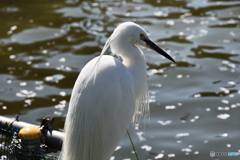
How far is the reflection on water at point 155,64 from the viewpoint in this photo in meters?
4.33

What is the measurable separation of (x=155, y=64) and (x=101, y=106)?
120 inches

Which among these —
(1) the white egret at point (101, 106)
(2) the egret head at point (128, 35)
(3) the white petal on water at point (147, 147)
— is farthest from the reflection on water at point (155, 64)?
(2) the egret head at point (128, 35)

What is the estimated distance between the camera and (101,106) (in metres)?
2.75

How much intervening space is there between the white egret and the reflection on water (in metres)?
1.15

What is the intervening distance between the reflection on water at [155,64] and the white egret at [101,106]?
115 centimetres

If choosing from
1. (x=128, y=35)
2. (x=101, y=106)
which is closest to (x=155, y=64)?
(x=128, y=35)

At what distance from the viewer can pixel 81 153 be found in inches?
112

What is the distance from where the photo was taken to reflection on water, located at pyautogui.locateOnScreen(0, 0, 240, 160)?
4328mm

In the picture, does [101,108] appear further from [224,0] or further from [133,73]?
[224,0]

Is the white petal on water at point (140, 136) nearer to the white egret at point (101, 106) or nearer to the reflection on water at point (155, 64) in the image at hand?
the reflection on water at point (155, 64)

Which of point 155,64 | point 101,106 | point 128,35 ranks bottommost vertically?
point 155,64

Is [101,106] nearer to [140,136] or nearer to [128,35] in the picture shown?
[128,35]

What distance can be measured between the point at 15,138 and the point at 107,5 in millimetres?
4944

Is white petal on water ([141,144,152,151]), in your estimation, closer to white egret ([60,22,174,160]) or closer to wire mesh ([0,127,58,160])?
white egret ([60,22,174,160])
